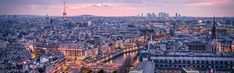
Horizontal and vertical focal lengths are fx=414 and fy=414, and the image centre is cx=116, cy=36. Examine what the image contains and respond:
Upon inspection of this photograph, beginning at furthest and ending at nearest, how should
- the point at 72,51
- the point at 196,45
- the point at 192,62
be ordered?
the point at 72,51, the point at 196,45, the point at 192,62

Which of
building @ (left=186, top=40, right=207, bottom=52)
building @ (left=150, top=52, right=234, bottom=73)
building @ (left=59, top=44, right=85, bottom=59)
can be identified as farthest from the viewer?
A: building @ (left=59, top=44, right=85, bottom=59)

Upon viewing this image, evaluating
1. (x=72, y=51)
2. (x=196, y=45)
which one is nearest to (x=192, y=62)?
(x=196, y=45)

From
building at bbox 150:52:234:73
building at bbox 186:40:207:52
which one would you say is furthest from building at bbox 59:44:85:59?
building at bbox 150:52:234:73

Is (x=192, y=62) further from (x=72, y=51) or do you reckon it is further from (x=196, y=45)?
(x=72, y=51)

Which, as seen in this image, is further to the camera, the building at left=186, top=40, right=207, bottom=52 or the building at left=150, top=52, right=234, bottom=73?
the building at left=186, top=40, right=207, bottom=52

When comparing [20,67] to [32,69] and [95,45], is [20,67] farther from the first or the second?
[95,45]

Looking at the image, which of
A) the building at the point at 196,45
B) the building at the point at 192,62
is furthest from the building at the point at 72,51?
the building at the point at 192,62

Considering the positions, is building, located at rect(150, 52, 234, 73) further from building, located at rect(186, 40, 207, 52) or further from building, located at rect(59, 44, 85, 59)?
building, located at rect(59, 44, 85, 59)

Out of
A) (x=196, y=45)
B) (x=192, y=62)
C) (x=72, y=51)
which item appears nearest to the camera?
(x=192, y=62)

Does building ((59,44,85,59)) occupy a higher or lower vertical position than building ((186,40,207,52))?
lower

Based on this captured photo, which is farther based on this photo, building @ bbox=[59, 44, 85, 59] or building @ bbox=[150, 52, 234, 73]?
building @ bbox=[59, 44, 85, 59]

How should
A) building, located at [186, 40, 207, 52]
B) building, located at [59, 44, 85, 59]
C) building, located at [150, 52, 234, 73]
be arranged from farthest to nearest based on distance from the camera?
1. building, located at [59, 44, 85, 59]
2. building, located at [186, 40, 207, 52]
3. building, located at [150, 52, 234, 73]

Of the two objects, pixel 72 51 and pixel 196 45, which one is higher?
pixel 196 45
